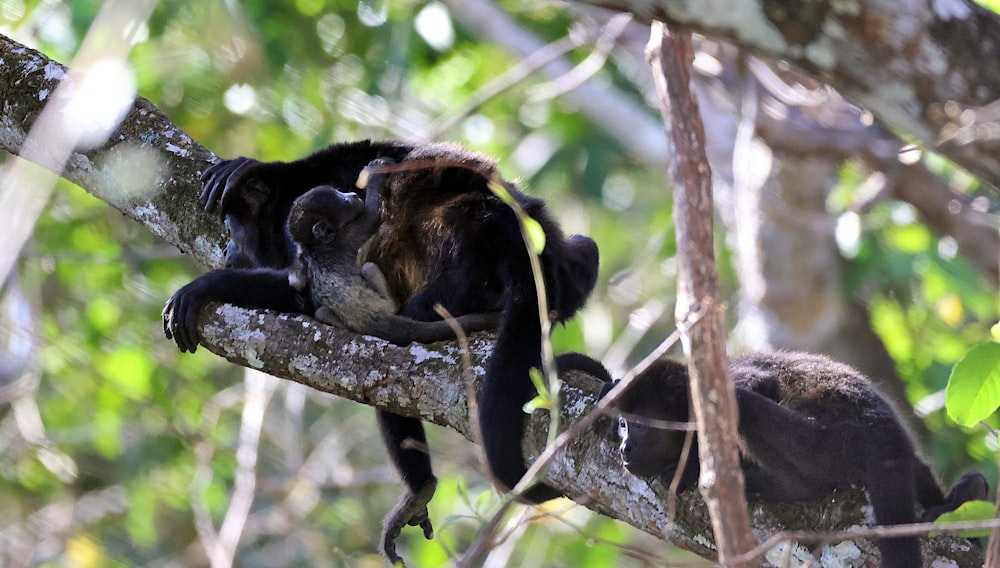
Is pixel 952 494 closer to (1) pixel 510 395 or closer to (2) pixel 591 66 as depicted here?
(1) pixel 510 395

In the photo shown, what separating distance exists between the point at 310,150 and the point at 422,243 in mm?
4189

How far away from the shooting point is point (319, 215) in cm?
352

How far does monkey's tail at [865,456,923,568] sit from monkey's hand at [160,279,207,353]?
75.1 inches

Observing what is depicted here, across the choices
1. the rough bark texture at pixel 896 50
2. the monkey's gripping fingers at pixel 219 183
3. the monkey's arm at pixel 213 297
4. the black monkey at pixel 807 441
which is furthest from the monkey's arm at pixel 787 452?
the monkey's gripping fingers at pixel 219 183

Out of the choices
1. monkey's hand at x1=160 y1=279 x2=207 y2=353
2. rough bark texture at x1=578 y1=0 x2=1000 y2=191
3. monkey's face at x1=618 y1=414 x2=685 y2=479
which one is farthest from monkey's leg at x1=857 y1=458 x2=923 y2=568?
monkey's hand at x1=160 y1=279 x2=207 y2=353

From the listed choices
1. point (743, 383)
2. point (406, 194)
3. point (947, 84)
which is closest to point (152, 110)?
point (406, 194)

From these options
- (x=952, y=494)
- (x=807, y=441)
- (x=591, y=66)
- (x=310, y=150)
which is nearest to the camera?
(x=807, y=441)

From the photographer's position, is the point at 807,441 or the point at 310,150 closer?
the point at 807,441

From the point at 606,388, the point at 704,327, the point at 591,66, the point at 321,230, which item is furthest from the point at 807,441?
the point at 591,66

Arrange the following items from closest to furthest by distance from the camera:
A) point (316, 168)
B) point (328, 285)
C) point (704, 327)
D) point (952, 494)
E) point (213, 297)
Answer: point (704, 327), point (952, 494), point (213, 297), point (328, 285), point (316, 168)

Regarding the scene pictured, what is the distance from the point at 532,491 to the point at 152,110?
1965 millimetres

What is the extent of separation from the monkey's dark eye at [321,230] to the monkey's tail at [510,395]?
0.83m

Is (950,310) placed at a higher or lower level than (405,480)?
lower

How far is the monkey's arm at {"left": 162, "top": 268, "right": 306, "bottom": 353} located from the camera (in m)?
3.12
